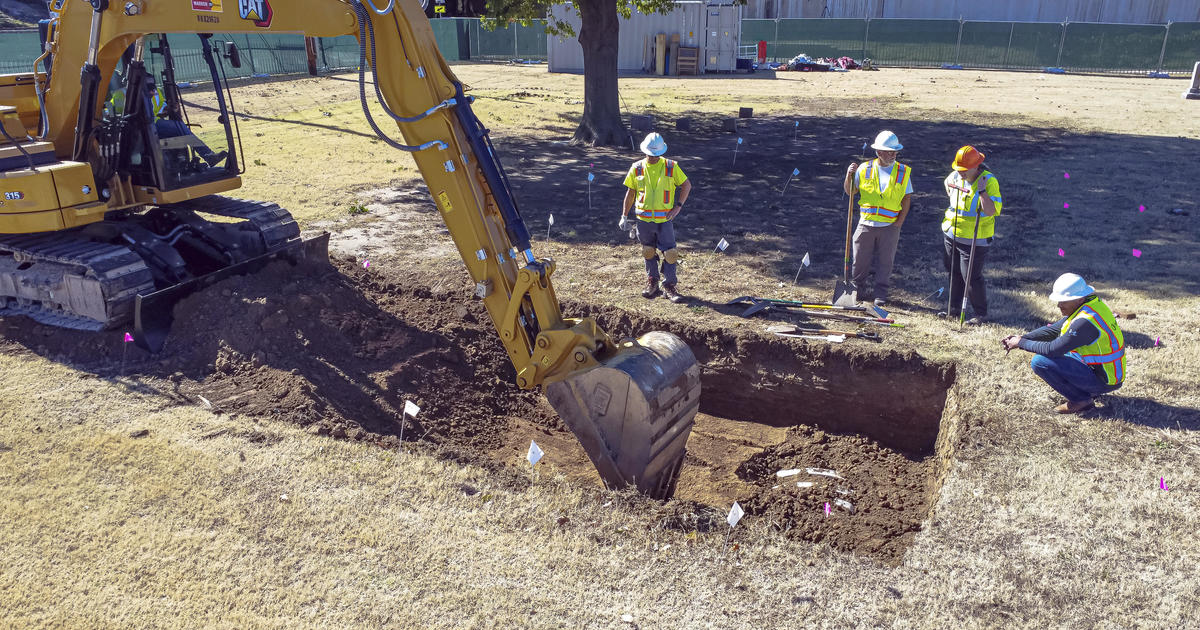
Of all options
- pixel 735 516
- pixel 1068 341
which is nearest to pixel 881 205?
pixel 1068 341

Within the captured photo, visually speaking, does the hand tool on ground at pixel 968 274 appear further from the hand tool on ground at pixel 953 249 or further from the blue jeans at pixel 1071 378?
the blue jeans at pixel 1071 378

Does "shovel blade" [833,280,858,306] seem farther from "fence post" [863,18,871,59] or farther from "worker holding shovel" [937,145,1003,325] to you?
"fence post" [863,18,871,59]

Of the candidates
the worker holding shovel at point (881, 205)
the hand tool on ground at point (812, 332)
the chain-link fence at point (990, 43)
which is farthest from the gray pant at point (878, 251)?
the chain-link fence at point (990, 43)

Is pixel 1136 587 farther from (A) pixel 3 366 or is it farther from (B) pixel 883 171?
(A) pixel 3 366

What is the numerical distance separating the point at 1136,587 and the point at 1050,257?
21.7 ft

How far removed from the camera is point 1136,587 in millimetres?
4723

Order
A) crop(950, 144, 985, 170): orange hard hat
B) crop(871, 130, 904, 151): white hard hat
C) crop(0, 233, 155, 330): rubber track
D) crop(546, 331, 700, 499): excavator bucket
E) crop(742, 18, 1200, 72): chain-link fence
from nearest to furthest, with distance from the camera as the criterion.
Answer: crop(546, 331, 700, 499): excavator bucket, crop(0, 233, 155, 330): rubber track, crop(950, 144, 985, 170): orange hard hat, crop(871, 130, 904, 151): white hard hat, crop(742, 18, 1200, 72): chain-link fence

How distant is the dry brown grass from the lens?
4.62m

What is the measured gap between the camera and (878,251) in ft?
28.5

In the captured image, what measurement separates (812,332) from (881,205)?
155 cm

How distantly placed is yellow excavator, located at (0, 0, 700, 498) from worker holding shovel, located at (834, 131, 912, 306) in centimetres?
337

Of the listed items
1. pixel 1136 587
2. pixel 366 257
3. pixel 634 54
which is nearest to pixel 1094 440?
pixel 1136 587

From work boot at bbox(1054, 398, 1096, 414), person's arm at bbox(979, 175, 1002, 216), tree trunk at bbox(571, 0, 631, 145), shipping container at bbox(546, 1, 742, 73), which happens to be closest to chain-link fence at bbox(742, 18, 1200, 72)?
shipping container at bbox(546, 1, 742, 73)

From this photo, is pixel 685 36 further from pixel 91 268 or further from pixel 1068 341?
pixel 1068 341
